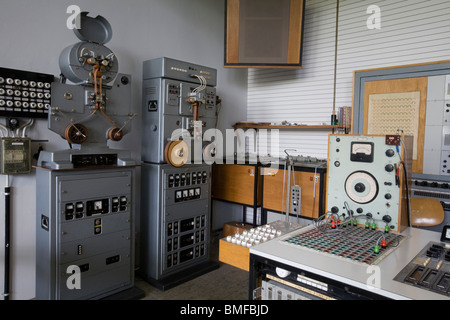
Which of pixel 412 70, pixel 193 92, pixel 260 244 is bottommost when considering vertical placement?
pixel 260 244

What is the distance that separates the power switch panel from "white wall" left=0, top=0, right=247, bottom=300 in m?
0.17

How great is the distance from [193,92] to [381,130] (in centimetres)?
215

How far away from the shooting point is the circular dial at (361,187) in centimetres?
214

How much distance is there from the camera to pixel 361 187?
2.17 meters

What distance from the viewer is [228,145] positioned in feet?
16.4

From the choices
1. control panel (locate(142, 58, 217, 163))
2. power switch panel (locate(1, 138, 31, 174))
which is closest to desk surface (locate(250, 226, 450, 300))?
control panel (locate(142, 58, 217, 163))

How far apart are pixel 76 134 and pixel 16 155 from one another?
0.54m

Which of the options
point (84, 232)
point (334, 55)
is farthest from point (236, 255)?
point (334, 55)

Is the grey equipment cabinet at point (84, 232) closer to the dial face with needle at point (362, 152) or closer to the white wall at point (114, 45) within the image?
the white wall at point (114, 45)

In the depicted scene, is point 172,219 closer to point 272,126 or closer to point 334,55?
point 272,126

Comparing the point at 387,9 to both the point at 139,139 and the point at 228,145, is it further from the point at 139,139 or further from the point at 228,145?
the point at 139,139

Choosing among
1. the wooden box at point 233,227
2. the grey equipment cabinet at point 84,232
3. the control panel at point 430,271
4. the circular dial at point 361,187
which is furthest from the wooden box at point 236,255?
the wooden box at point 233,227

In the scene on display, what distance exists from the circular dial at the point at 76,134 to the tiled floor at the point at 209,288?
158cm

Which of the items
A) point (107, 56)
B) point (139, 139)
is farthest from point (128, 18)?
point (139, 139)
